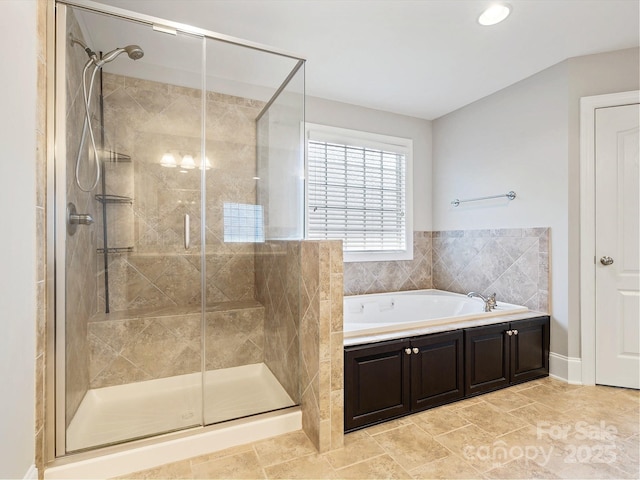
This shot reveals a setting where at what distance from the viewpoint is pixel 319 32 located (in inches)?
86.5

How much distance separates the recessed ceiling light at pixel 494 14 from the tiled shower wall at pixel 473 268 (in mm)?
1623

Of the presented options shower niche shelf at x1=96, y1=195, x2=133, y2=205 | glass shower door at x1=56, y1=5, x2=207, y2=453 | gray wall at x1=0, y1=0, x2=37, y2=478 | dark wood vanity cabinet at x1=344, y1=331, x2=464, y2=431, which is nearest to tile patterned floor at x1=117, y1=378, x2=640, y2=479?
dark wood vanity cabinet at x1=344, y1=331, x2=464, y2=431

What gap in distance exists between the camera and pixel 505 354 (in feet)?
7.95

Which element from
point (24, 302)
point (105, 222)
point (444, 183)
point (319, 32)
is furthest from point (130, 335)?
point (444, 183)

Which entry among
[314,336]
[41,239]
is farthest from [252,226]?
[41,239]

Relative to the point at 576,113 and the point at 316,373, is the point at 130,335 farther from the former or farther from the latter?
the point at 576,113

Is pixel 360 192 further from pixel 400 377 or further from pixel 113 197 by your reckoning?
pixel 113 197

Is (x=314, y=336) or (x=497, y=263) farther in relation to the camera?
(x=497, y=263)

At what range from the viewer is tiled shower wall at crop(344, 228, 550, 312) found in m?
2.72

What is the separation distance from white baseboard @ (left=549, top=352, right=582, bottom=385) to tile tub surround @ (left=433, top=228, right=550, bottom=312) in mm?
384

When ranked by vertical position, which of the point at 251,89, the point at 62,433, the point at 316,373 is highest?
the point at 251,89

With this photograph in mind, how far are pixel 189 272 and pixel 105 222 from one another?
594mm

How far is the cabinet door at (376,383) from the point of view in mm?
1863

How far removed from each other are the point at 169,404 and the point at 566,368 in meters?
2.88
